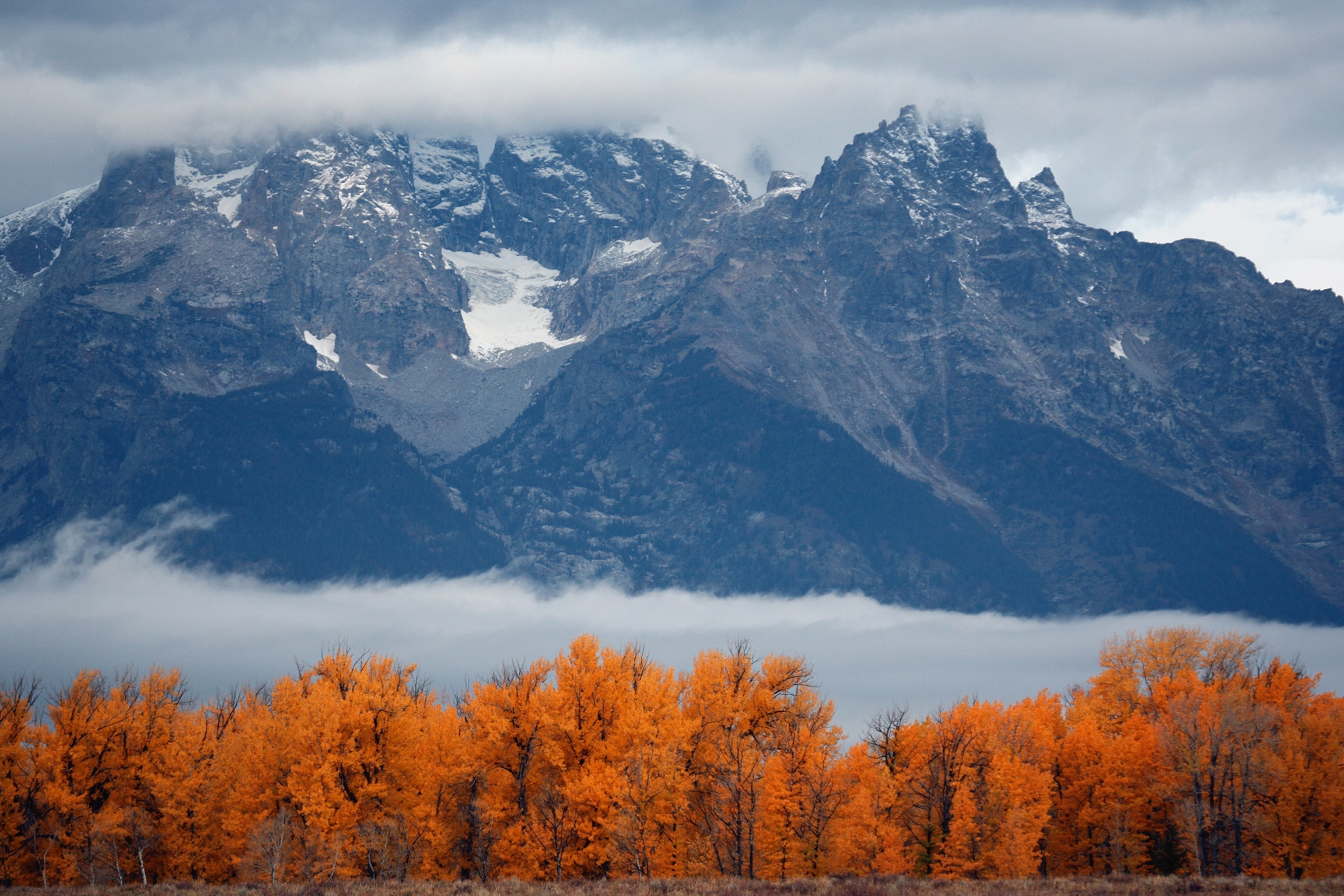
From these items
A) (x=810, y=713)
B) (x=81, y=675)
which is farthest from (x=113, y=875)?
(x=810, y=713)

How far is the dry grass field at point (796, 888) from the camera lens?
63.2m

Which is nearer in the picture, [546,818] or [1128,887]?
[1128,887]

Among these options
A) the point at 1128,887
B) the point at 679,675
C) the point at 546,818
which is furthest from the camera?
the point at 679,675

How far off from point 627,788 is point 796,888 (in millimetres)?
17366

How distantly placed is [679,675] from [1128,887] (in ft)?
139

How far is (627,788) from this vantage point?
269 feet

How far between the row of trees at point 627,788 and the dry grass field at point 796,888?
8338 mm

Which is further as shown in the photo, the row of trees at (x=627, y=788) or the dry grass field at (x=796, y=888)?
the row of trees at (x=627, y=788)

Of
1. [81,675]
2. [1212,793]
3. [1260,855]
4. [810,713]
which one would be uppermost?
[81,675]

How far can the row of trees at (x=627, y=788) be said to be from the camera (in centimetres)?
8231

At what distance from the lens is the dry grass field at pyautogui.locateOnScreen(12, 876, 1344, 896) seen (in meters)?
63.2

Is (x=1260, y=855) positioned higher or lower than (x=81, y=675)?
lower

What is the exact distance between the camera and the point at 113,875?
86.4m

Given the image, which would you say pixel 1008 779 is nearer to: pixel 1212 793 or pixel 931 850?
pixel 931 850
